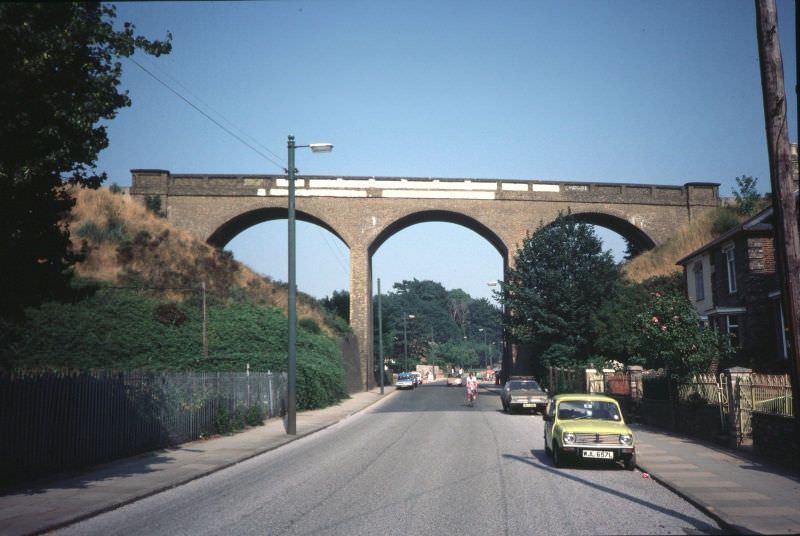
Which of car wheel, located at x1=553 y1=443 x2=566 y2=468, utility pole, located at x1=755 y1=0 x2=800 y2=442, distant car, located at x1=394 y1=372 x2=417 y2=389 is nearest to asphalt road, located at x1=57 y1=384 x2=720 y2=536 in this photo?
car wheel, located at x1=553 y1=443 x2=566 y2=468

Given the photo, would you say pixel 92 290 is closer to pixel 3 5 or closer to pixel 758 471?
pixel 3 5

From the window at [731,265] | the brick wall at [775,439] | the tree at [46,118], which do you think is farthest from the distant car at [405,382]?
the tree at [46,118]

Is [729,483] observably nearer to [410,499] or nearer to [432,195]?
[410,499]

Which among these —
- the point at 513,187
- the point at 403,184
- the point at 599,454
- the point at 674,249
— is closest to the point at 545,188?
the point at 513,187

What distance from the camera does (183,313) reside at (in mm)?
36906

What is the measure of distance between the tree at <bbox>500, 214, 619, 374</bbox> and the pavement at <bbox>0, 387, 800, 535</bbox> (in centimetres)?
2173

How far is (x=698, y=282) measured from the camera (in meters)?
34.5

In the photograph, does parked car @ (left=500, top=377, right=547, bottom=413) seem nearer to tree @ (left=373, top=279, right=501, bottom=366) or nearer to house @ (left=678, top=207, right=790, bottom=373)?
house @ (left=678, top=207, right=790, bottom=373)

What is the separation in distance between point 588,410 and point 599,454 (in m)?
1.30

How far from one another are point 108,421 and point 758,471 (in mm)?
12613

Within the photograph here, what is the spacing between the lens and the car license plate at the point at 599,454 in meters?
12.4

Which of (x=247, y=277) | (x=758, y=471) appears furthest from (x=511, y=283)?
(x=758, y=471)

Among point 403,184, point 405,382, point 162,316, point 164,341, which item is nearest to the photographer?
point 164,341

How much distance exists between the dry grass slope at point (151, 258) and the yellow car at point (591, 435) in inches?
1192
